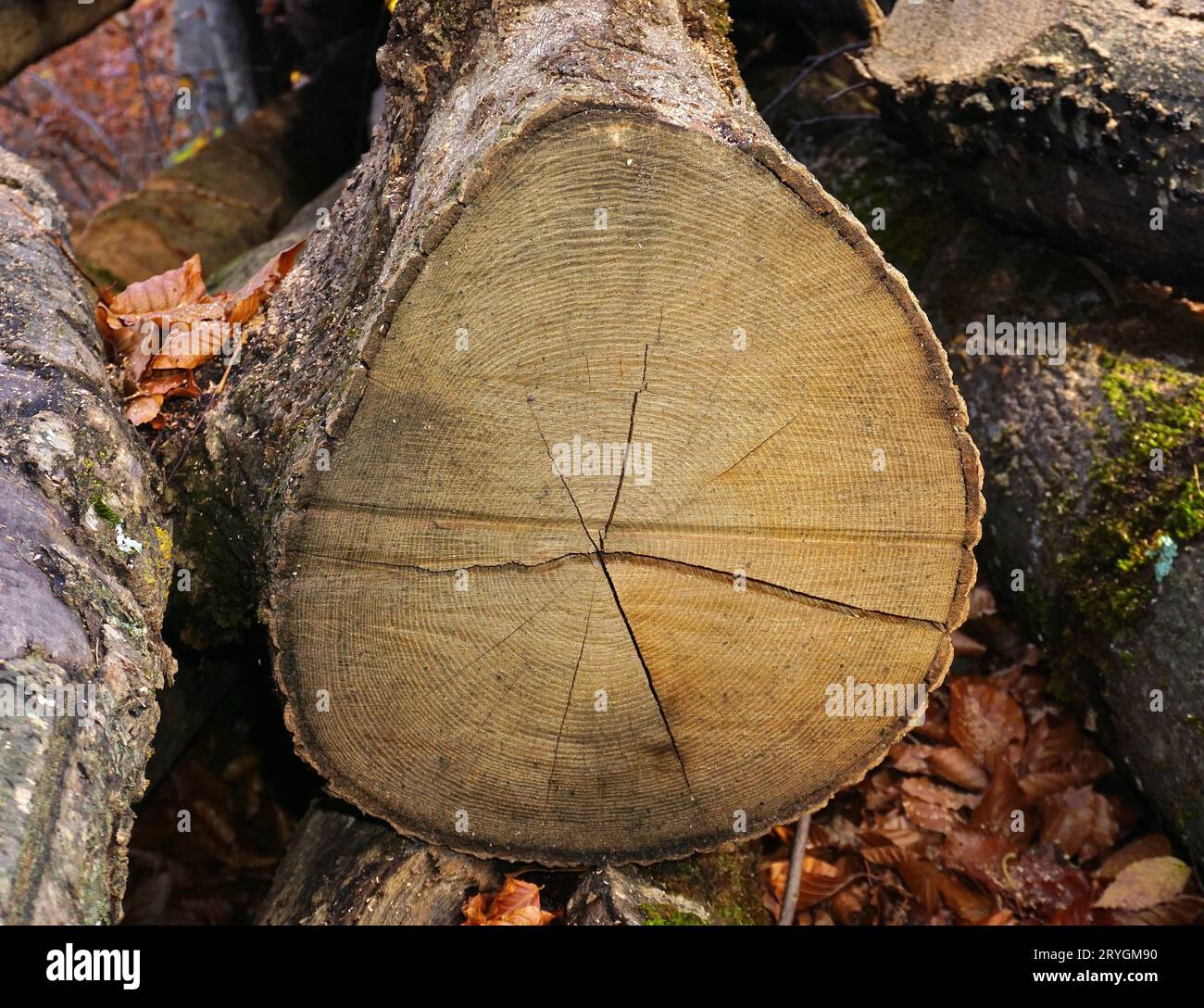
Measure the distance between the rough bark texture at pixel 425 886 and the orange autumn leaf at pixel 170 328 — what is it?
1.08 meters

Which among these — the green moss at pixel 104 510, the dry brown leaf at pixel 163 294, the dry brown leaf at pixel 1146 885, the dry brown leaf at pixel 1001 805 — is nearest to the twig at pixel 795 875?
the dry brown leaf at pixel 1001 805

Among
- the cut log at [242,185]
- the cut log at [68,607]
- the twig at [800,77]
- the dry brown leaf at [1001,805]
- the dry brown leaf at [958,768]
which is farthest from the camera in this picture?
the cut log at [242,185]

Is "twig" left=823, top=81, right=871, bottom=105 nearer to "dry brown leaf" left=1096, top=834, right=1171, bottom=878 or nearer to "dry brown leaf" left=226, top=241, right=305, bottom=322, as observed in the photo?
"dry brown leaf" left=226, top=241, right=305, bottom=322

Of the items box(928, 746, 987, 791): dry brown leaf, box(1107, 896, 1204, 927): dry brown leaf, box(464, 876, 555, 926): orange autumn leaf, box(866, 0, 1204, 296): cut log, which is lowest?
box(928, 746, 987, 791): dry brown leaf

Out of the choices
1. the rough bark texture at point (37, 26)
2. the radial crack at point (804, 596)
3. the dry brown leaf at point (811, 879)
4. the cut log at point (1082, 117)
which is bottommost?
the dry brown leaf at point (811, 879)

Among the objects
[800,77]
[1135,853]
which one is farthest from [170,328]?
[1135,853]

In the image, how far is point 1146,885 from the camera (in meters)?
2.66

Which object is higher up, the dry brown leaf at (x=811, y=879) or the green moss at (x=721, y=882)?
the green moss at (x=721, y=882)

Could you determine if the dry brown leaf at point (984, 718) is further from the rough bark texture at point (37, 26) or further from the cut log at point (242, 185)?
the rough bark texture at point (37, 26)

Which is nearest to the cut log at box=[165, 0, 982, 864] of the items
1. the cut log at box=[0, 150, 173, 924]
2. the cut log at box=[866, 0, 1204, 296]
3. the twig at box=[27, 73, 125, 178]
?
the cut log at box=[0, 150, 173, 924]

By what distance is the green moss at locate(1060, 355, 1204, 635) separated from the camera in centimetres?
261

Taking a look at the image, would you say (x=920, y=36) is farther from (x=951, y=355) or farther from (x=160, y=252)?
(x=160, y=252)

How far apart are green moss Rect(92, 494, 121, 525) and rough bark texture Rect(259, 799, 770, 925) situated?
85cm

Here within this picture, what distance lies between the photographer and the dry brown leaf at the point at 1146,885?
264cm
